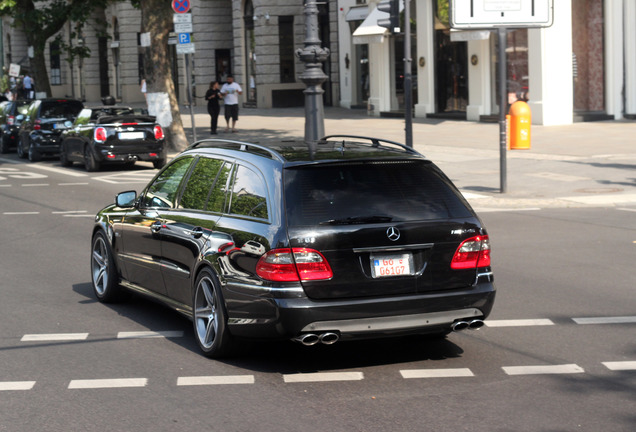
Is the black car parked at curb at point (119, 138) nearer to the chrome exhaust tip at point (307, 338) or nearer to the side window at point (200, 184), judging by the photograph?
the side window at point (200, 184)

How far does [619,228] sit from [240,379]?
8229mm

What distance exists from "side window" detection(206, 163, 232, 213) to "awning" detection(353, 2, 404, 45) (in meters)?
29.4

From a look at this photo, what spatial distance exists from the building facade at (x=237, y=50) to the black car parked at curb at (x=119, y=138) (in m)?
12.2

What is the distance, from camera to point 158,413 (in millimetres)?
6023

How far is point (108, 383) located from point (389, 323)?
180 centimetres

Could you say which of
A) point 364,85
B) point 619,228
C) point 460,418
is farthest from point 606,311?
point 364,85

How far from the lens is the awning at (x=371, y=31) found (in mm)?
36625

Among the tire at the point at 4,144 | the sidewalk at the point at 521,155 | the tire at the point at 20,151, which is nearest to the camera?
the sidewalk at the point at 521,155


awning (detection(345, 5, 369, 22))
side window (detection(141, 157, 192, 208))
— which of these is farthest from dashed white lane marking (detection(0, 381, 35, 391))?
awning (detection(345, 5, 369, 22))

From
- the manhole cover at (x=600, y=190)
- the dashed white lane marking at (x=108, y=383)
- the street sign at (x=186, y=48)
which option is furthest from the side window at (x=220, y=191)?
the street sign at (x=186, y=48)

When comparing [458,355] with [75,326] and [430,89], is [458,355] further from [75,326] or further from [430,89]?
[430,89]

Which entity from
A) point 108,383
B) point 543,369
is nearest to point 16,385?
point 108,383

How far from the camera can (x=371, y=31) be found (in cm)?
3691

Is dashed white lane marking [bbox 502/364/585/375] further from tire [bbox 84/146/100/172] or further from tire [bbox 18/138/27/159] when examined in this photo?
tire [bbox 18/138/27/159]
